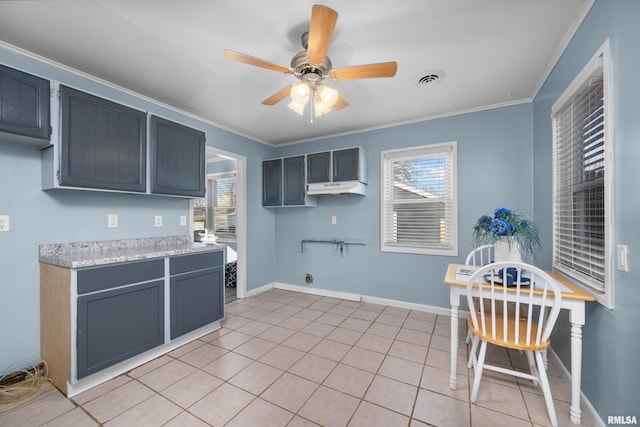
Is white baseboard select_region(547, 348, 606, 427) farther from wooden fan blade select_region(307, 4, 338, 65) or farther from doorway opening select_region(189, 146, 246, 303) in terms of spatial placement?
doorway opening select_region(189, 146, 246, 303)

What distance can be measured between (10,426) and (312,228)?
3325 millimetres

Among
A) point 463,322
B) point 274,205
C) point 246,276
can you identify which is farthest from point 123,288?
point 463,322

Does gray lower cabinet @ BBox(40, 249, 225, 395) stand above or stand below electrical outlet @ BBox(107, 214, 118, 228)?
below

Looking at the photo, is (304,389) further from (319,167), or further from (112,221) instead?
(319,167)

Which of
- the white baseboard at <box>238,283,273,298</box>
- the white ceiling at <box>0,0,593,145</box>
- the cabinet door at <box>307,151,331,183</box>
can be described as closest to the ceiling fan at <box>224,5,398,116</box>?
the white ceiling at <box>0,0,593,145</box>

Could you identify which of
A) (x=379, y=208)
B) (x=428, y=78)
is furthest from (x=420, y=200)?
(x=428, y=78)

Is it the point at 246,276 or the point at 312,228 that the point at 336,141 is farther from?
the point at 246,276

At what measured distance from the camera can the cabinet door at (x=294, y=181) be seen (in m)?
3.95

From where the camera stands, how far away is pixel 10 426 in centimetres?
154

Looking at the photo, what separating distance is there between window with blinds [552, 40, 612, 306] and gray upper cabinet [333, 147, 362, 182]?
6.43 ft

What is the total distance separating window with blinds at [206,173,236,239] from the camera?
5023 mm

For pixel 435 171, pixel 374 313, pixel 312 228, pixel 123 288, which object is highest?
pixel 435 171

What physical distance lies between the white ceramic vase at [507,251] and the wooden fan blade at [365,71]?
4.74 feet

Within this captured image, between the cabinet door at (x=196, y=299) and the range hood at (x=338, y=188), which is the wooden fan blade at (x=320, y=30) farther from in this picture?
the cabinet door at (x=196, y=299)
